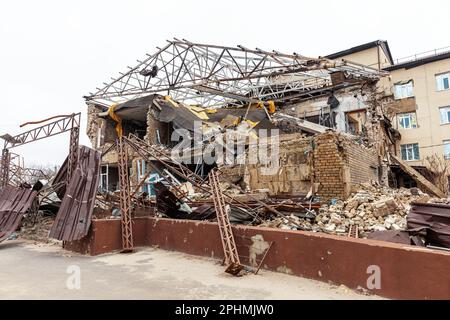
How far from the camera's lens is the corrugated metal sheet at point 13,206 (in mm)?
10094

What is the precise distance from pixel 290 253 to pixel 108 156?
64.4 ft

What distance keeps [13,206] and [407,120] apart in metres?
30.6

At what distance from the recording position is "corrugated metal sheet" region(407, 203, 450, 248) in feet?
16.5

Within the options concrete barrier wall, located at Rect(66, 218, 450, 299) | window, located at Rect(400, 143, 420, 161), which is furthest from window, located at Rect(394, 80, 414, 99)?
concrete barrier wall, located at Rect(66, 218, 450, 299)

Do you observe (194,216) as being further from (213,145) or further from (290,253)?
(213,145)

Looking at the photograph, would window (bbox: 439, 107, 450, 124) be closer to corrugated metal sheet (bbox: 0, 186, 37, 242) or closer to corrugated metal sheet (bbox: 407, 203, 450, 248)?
corrugated metal sheet (bbox: 407, 203, 450, 248)

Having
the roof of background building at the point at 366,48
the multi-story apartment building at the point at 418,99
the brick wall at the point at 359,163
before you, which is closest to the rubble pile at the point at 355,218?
the brick wall at the point at 359,163

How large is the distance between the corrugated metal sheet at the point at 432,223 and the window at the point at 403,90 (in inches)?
1056

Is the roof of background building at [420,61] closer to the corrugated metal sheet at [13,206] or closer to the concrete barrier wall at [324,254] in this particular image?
the concrete barrier wall at [324,254]

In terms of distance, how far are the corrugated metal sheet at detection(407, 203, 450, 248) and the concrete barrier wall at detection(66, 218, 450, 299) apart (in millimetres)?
1561

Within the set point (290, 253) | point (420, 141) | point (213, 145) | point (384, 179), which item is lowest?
point (290, 253)
